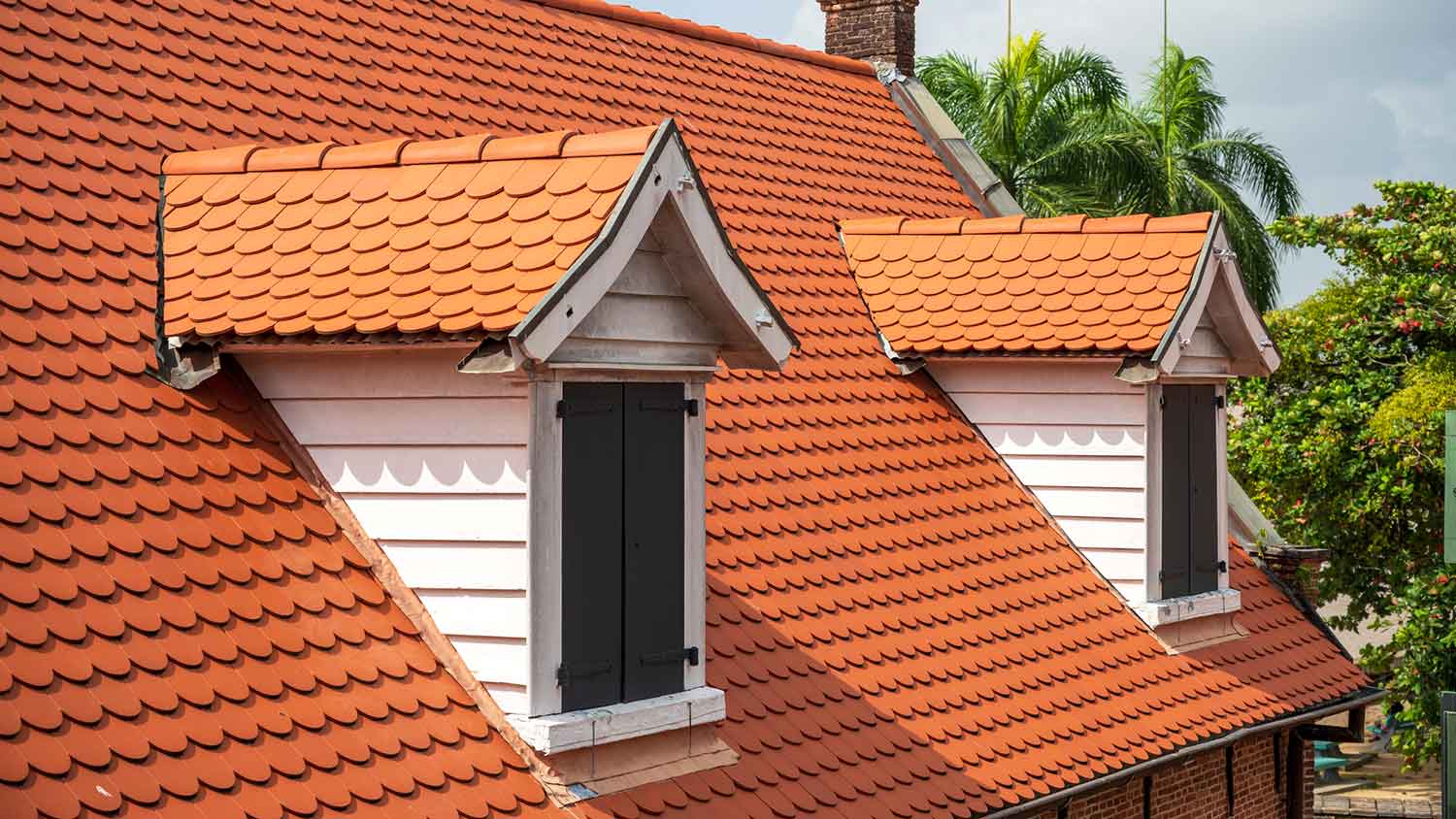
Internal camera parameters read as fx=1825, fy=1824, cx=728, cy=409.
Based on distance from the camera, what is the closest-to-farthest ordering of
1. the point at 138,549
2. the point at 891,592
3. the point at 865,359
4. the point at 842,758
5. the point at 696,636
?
the point at 138,549 < the point at 696,636 < the point at 842,758 < the point at 891,592 < the point at 865,359

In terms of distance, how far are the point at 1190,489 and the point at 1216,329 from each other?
1.03 m

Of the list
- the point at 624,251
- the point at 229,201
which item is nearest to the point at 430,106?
the point at 229,201

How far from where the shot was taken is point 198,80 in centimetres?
827

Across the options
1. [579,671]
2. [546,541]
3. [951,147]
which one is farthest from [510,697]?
[951,147]

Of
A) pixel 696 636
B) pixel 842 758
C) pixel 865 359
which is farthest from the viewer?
pixel 865 359

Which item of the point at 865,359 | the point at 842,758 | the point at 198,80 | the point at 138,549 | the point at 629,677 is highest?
the point at 198,80

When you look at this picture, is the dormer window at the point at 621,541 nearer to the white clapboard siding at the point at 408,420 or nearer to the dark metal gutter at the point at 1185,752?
the white clapboard siding at the point at 408,420

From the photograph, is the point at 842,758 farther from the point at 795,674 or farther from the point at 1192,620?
the point at 1192,620

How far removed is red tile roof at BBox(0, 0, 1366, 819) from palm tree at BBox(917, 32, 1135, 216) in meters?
18.7

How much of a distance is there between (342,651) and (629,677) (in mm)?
1116

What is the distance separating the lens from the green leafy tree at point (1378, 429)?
1720cm

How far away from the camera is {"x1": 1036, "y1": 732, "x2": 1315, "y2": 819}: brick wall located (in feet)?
32.7

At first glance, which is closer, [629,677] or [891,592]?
[629,677]

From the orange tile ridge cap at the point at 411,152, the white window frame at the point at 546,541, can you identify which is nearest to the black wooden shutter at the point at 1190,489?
the orange tile ridge cap at the point at 411,152
